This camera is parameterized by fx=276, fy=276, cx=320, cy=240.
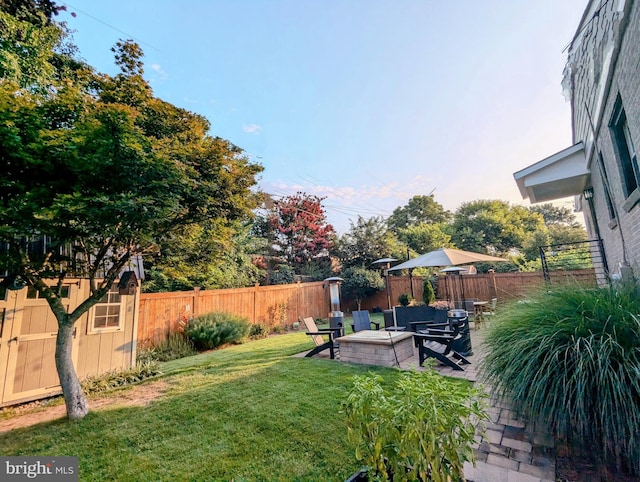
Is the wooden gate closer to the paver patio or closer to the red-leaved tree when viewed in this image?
the paver patio

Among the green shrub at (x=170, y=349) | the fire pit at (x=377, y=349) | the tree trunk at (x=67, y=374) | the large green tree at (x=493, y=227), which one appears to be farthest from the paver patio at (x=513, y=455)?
the large green tree at (x=493, y=227)

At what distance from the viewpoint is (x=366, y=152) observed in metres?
12.0

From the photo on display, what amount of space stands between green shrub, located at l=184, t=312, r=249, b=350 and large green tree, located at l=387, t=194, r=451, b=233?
19455 millimetres

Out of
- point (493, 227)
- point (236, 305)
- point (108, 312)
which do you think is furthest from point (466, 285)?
point (108, 312)

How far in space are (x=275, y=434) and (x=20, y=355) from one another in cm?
463

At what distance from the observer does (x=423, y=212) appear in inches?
978

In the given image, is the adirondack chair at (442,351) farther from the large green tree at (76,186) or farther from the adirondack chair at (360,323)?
the large green tree at (76,186)

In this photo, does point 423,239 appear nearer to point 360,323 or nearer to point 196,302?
point 360,323

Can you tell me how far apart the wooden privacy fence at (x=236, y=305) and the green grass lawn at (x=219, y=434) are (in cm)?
343

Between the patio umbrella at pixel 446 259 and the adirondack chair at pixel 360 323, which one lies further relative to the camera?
the adirondack chair at pixel 360 323

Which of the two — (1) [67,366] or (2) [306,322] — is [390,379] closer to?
(2) [306,322]

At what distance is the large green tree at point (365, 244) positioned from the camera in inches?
632

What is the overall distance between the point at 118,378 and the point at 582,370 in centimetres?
657

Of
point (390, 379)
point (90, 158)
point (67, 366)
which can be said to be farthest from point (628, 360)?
point (67, 366)
